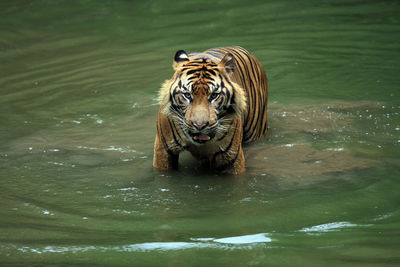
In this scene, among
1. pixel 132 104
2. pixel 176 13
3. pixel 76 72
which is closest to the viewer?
pixel 132 104

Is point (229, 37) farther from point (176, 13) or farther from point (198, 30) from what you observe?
point (176, 13)

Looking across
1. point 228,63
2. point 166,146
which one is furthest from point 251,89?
point 166,146

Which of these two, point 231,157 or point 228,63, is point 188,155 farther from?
point 228,63

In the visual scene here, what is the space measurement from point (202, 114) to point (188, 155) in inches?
46.6

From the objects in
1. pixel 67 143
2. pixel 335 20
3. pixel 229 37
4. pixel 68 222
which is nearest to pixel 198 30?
pixel 229 37

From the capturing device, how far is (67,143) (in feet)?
18.7

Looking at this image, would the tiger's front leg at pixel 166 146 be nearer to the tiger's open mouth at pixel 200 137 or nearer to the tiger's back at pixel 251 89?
the tiger's open mouth at pixel 200 137

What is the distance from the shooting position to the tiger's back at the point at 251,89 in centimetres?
535

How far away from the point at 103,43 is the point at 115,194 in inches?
222

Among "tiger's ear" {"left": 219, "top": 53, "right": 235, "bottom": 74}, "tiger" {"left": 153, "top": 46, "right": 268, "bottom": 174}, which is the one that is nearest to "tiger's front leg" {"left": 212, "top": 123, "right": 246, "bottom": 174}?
"tiger" {"left": 153, "top": 46, "right": 268, "bottom": 174}

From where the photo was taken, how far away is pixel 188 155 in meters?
5.32

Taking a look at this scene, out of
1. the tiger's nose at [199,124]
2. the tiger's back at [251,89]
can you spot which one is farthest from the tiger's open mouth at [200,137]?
the tiger's back at [251,89]

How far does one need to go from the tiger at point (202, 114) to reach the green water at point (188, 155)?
159mm

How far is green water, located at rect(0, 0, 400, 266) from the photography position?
338cm
